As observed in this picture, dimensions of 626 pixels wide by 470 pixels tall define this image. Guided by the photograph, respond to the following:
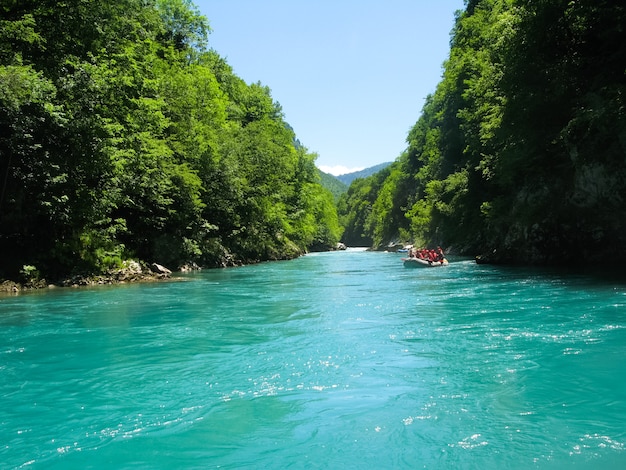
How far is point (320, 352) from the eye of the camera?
779cm

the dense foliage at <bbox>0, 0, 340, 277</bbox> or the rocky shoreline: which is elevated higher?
the dense foliage at <bbox>0, 0, 340, 277</bbox>

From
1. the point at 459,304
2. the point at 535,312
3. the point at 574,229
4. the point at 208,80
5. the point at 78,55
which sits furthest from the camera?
the point at 208,80

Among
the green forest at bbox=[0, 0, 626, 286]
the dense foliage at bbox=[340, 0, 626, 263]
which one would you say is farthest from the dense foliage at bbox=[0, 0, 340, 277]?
the dense foliage at bbox=[340, 0, 626, 263]

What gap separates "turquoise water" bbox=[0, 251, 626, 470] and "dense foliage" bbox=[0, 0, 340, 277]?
262 inches

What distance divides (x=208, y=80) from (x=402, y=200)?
46.7 metres

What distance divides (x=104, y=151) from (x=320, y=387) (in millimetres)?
14502

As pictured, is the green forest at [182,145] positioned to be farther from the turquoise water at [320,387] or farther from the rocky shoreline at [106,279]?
the turquoise water at [320,387]

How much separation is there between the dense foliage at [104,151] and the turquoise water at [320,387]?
664 cm

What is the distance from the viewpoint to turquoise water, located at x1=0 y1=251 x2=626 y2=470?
4.28m

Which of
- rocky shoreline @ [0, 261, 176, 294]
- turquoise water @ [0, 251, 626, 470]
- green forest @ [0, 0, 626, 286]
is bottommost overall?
turquoise water @ [0, 251, 626, 470]

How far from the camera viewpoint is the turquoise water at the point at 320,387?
4281 mm

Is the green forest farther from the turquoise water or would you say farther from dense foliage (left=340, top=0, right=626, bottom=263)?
the turquoise water

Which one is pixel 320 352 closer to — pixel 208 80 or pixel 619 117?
pixel 619 117

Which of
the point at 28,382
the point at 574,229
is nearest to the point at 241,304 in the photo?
the point at 28,382
